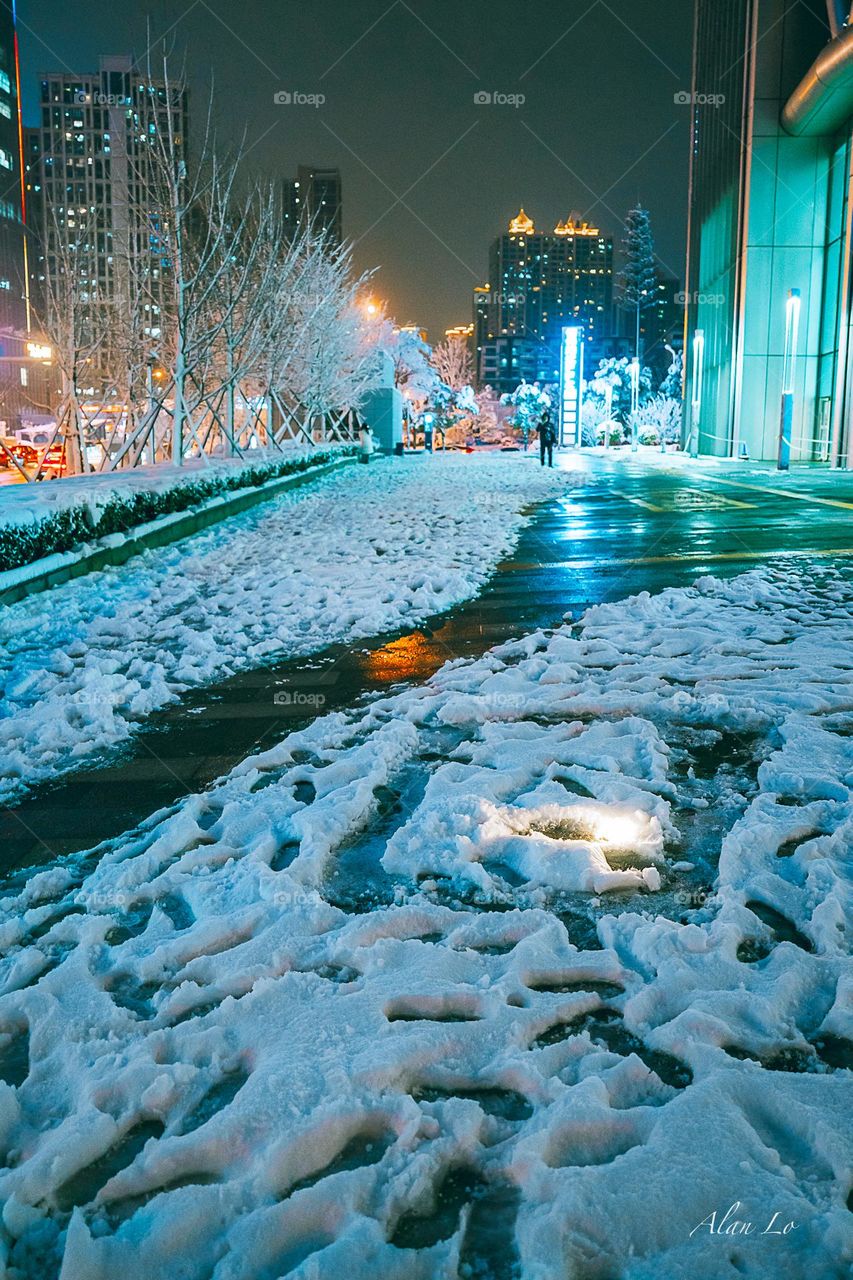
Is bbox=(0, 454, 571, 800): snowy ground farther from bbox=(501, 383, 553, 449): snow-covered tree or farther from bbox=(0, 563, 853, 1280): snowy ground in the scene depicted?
bbox=(501, 383, 553, 449): snow-covered tree

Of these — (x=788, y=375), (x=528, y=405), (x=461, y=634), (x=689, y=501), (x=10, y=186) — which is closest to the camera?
(x=461, y=634)

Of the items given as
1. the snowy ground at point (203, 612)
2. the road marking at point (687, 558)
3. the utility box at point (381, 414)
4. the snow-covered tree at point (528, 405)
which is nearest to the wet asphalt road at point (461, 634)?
the road marking at point (687, 558)

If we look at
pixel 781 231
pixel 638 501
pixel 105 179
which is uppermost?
pixel 105 179

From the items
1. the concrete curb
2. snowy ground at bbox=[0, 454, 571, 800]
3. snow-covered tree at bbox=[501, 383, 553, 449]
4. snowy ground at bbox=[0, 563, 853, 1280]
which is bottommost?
snowy ground at bbox=[0, 563, 853, 1280]

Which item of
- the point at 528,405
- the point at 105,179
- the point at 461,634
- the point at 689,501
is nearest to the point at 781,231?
the point at 689,501

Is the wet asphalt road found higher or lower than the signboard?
lower

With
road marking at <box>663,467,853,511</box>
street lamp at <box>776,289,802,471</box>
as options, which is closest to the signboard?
street lamp at <box>776,289,802,471</box>

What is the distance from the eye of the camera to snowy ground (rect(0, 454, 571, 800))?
5543 mm

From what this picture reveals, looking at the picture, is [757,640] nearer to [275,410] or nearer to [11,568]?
[11,568]

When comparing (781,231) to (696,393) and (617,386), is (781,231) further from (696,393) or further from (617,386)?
(617,386)

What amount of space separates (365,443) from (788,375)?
65.7 ft

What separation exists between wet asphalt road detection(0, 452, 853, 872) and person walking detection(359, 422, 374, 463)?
25027 mm

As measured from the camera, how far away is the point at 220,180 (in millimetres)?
25250

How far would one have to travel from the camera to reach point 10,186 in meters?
95.8
